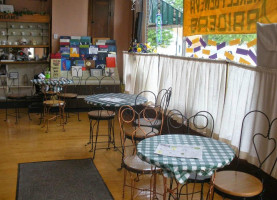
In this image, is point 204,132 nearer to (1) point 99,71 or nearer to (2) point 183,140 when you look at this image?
(2) point 183,140

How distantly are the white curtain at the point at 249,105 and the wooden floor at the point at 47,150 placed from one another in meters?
0.76

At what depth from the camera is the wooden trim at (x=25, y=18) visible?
6984 mm

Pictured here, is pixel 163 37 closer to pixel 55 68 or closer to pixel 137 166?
pixel 55 68

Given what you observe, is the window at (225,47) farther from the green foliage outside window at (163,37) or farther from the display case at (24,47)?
the display case at (24,47)

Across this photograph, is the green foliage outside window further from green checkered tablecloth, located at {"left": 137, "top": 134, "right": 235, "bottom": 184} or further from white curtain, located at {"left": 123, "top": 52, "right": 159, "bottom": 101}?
green checkered tablecloth, located at {"left": 137, "top": 134, "right": 235, "bottom": 184}

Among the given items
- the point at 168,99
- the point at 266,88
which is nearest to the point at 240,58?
the point at 266,88

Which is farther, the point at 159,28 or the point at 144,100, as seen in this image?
the point at 159,28

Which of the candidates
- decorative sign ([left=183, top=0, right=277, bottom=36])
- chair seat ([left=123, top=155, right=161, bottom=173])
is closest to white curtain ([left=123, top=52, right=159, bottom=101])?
decorative sign ([left=183, top=0, right=277, bottom=36])

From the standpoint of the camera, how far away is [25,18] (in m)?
7.17

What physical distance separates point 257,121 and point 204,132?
0.97m

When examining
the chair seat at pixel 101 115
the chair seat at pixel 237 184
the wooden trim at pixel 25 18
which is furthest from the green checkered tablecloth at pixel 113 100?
the wooden trim at pixel 25 18

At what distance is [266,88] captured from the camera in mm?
2799

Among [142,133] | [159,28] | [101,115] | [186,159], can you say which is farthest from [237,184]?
[159,28]

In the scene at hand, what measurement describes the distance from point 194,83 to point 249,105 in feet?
3.39
